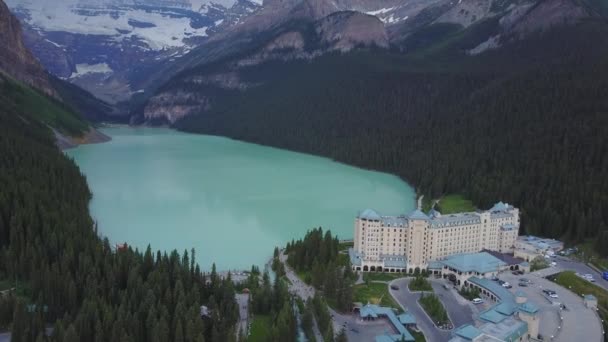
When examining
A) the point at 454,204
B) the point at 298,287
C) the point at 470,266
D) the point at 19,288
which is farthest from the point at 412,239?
the point at 454,204

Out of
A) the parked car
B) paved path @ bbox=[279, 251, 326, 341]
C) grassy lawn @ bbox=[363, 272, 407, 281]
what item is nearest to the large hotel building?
grassy lawn @ bbox=[363, 272, 407, 281]

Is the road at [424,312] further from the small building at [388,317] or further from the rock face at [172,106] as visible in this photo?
the rock face at [172,106]

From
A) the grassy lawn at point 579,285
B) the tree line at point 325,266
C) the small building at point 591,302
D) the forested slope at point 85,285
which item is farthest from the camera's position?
the grassy lawn at point 579,285

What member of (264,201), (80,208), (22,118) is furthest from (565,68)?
(22,118)

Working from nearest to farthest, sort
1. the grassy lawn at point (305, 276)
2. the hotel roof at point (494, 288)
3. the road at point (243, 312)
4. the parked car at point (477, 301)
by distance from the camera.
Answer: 1. the road at point (243, 312)
2. the hotel roof at point (494, 288)
3. the parked car at point (477, 301)
4. the grassy lawn at point (305, 276)

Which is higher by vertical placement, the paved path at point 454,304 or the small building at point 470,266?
the small building at point 470,266

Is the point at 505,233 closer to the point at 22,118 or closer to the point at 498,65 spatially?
the point at 22,118

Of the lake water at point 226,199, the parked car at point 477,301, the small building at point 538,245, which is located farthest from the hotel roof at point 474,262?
the lake water at point 226,199
